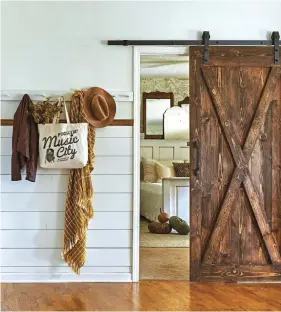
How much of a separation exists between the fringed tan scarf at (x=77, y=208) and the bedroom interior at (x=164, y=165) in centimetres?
86

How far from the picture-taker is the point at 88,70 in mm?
3580

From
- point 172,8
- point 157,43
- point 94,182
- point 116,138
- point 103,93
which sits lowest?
point 94,182

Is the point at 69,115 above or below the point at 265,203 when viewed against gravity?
above

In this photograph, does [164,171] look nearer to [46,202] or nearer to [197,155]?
[197,155]

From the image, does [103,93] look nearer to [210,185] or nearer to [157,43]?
[157,43]

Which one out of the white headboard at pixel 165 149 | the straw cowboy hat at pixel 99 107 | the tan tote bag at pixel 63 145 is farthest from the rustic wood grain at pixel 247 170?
the white headboard at pixel 165 149

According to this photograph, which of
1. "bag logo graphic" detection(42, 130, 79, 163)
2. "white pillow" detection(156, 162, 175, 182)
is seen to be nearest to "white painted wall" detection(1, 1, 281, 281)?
"bag logo graphic" detection(42, 130, 79, 163)

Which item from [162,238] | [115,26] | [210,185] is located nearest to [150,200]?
[162,238]

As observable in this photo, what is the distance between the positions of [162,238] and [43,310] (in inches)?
110

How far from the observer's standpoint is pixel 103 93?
11.6 feet

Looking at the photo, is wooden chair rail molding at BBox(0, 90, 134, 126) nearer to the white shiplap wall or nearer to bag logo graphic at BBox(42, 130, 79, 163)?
the white shiplap wall

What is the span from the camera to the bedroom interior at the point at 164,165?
496 cm

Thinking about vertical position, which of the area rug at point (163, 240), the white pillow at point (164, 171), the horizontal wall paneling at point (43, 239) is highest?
the white pillow at point (164, 171)

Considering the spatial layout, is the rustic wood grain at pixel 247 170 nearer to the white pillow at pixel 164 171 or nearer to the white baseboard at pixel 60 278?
the white baseboard at pixel 60 278
